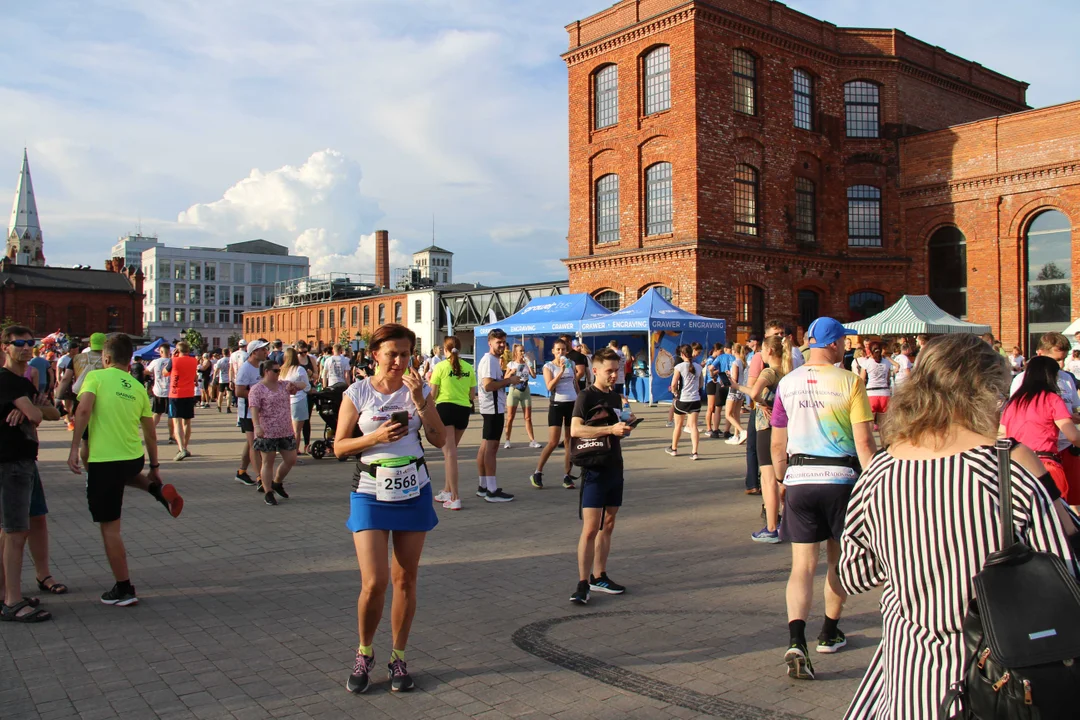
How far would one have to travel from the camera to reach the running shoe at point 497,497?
9.92 m

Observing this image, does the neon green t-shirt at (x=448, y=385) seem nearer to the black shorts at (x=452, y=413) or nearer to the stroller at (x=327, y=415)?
the black shorts at (x=452, y=413)

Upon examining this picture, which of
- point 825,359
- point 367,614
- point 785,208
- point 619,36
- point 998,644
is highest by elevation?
point 619,36

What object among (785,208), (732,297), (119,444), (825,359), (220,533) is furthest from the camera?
(785,208)

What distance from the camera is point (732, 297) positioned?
27.9 meters

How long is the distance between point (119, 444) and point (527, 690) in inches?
140

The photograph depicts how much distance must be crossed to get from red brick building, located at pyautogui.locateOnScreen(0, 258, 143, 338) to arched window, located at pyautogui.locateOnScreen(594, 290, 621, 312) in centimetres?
6528

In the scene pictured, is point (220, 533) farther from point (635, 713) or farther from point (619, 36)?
point (619, 36)

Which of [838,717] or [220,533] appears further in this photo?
[220,533]

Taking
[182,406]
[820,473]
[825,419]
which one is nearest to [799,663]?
[820,473]

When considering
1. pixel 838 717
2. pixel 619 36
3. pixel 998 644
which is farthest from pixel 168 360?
pixel 619 36

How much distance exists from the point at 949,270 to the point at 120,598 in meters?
31.9

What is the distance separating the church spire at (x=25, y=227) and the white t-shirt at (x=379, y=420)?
12023 centimetres

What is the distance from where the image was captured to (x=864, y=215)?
32250mm

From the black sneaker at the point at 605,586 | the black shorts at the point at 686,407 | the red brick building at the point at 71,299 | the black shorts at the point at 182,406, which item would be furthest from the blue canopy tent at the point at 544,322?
the red brick building at the point at 71,299
